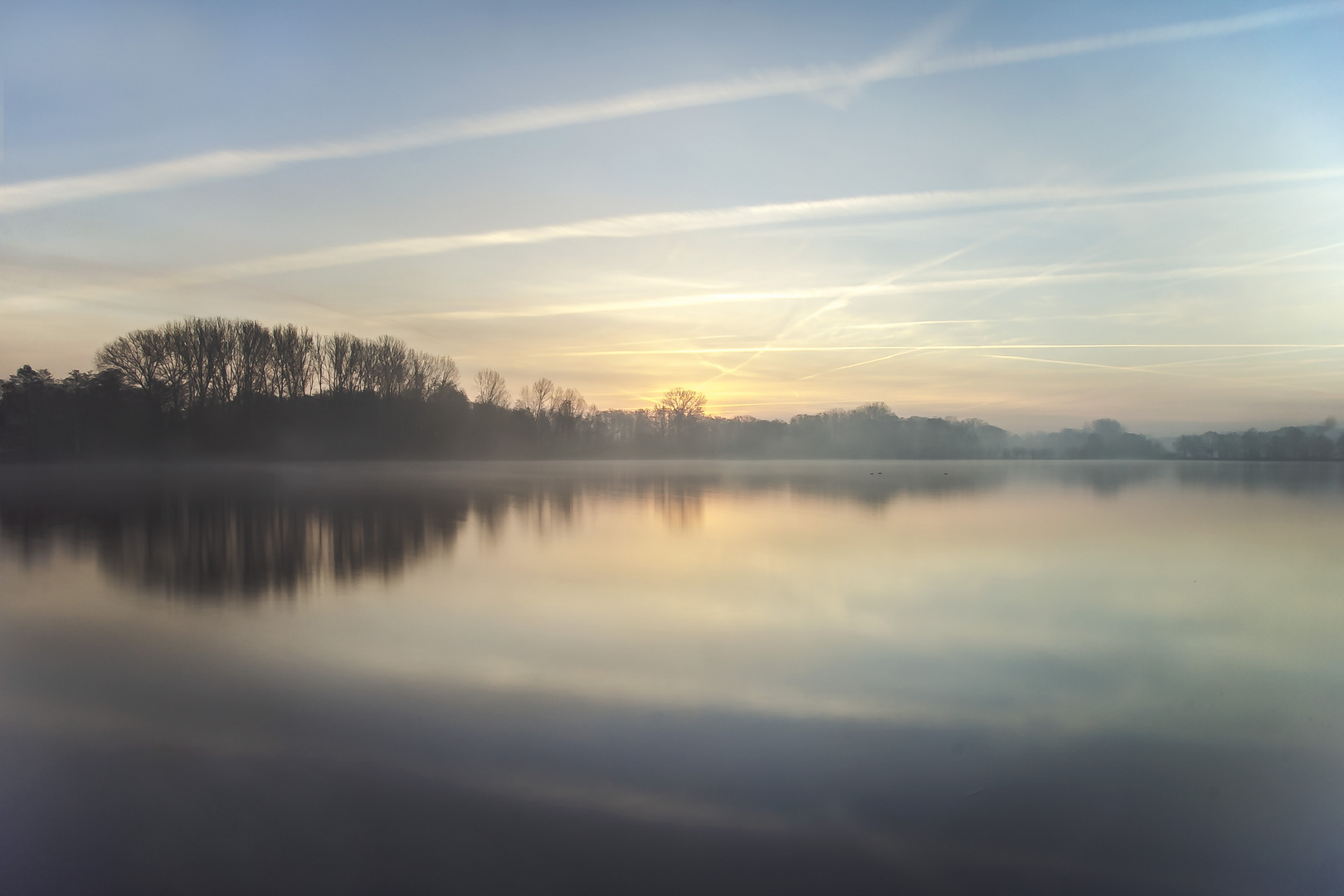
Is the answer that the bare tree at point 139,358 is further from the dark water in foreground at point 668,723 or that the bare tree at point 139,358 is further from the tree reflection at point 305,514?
the dark water in foreground at point 668,723

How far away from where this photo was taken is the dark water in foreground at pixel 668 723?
304 cm

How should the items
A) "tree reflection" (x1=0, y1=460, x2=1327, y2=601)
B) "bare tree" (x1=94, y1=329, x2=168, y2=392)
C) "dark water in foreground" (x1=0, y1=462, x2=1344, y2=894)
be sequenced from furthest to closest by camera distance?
"bare tree" (x1=94, y1=329, x2=168, y2=392) → "tree reflection" (x1=0, y1=460, x2=1327, y2=601) → "dark water in foreground" (x1=0, y1=462, x2=1344, y2=894)

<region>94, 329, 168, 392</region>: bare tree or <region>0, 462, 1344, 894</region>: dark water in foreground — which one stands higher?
<region>94, 329, 168, 392</region>: bare tree

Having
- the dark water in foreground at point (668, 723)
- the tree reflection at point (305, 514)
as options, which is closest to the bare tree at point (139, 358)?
the tree reflection at point (305, 514)

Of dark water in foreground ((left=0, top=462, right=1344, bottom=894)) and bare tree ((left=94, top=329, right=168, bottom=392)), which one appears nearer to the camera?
dark water in foreground ((left=0, top=462, right=1344, bottom=894))

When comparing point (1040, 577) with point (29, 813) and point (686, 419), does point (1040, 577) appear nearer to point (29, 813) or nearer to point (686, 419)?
point (29, 813)

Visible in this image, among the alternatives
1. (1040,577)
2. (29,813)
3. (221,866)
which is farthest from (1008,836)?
(1040,577)

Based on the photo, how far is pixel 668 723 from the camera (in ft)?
14.5

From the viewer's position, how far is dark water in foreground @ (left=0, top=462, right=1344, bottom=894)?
3045 mm

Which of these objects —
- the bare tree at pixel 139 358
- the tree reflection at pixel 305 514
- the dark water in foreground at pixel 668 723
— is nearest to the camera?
the dark water in foreground at pixel 668 723

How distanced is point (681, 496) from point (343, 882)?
66.5ft

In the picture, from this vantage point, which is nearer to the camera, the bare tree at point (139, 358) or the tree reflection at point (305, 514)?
the tree reflection at point (305, 514)

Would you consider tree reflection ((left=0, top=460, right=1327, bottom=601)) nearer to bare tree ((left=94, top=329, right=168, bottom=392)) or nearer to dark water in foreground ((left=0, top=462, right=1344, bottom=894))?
dark water in foreground ((left=0, top=462, right=1344, bottom=894))

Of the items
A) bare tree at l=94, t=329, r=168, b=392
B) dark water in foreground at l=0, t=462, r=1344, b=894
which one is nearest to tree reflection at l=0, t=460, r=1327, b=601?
dark water in foreground at l=0, t=462, r=1344, b=894
